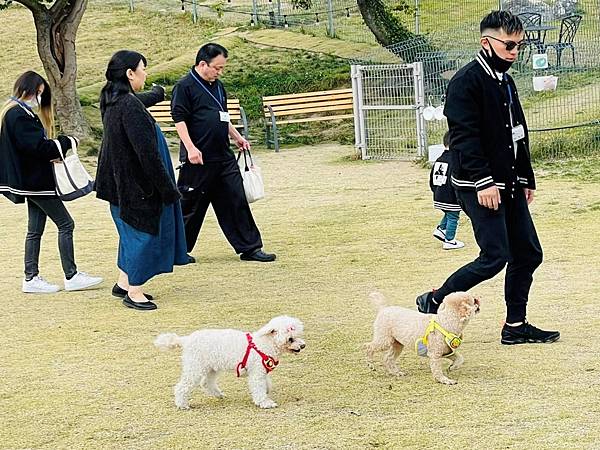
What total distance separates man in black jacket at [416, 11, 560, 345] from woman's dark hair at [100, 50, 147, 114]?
2.47 m

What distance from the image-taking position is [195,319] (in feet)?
22.6

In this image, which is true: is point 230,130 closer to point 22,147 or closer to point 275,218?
point 22,147

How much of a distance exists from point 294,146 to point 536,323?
12.7m

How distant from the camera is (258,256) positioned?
884 centimetres

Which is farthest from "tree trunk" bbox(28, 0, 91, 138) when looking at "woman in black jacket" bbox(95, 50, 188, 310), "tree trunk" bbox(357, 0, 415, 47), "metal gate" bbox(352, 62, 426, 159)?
"woman in black jacket" bbox(95, 50, 188, 310)

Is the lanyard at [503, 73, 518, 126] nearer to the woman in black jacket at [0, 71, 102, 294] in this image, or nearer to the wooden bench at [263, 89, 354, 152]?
the woman in black jacket at [0, 71, 102, 294]

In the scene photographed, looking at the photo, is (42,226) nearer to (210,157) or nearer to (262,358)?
(210,157)

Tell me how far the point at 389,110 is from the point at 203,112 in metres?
6.75

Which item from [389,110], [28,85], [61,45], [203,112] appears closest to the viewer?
[28,85]

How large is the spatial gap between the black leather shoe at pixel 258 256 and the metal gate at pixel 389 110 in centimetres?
612

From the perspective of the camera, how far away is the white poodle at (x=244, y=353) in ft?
16.1

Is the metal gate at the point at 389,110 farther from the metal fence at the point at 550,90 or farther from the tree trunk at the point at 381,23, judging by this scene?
the tree trunk at the point at 381,23

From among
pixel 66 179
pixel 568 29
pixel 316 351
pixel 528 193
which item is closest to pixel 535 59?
pixel 568 29

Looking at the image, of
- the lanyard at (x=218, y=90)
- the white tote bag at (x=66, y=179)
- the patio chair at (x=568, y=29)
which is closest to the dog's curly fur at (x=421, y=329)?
the white tote bag at (x=66, y=179)
